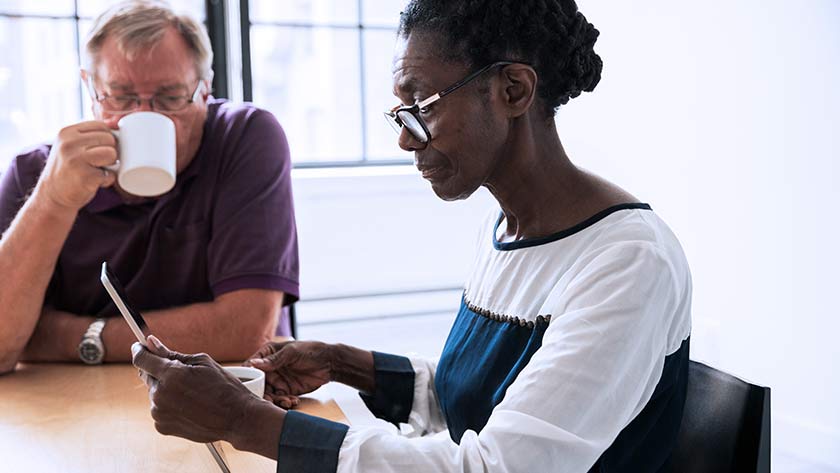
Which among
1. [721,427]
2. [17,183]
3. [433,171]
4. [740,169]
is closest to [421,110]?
[433,171]

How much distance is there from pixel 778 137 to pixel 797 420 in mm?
915

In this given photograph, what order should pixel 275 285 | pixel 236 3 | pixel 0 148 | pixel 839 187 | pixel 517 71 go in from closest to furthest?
pixel 517 71 → pixel 275 285 → pixel 839 187 → pixel 0 148 → pixel 236 3

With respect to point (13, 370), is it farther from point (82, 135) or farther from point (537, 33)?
point (537, 33)

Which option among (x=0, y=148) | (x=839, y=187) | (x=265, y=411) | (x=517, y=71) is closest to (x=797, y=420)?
(x=839, y=187)

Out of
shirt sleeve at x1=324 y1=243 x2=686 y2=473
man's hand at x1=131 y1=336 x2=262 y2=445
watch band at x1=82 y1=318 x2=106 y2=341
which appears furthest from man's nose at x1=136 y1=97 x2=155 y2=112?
shirt sleeve at x1=324 y1=243 x2=686 y2=473

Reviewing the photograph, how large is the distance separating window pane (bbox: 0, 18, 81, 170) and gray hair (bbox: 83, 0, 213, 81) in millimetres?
1831

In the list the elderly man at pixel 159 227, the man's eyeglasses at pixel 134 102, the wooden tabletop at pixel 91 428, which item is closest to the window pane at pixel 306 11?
the elderly man at pixel 159 227

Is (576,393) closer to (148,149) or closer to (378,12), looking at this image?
(148,149)

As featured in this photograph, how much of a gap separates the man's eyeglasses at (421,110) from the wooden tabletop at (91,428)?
16.3 inches

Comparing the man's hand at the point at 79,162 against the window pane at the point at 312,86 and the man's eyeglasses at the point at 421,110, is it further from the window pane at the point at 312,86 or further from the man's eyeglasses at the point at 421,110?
the window pane at the point at 312,86

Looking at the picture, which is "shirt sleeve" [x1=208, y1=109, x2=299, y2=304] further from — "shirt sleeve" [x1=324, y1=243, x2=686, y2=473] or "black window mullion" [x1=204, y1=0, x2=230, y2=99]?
"black window mullion" [x1=204, y1=0, x2=230, y2=99]

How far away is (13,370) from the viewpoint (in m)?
1.52

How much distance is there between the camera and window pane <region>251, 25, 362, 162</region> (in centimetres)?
382

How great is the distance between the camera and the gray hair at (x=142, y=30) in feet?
Answer: 5.60
